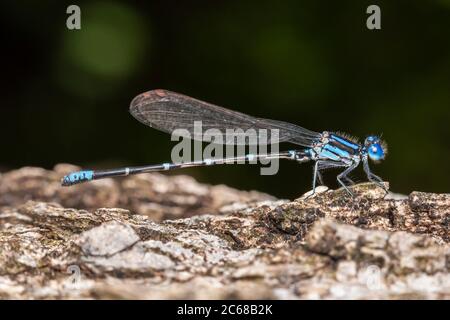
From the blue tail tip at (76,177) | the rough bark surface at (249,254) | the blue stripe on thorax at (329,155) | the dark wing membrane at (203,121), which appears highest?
the dark wing membrane at (203,121)

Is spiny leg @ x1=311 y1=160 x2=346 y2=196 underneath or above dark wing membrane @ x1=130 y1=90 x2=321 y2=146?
underneath

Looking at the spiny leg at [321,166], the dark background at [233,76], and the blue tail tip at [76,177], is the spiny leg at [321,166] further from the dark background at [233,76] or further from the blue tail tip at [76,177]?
the blue tail tip at [76,177]

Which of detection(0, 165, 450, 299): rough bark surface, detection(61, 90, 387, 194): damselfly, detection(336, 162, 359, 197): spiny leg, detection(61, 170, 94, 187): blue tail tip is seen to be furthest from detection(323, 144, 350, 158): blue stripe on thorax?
detection(61, 170, 94, 187): blue tail tip

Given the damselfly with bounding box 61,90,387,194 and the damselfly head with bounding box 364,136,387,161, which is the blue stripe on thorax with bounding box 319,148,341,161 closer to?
the damselfly with bounding box 61,90,387,194

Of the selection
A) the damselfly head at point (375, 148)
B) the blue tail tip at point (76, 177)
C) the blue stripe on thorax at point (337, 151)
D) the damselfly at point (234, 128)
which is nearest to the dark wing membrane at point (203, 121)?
the damselfly at point (234, 128)

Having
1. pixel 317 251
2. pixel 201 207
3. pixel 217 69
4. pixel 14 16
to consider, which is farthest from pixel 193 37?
pixel 317 251

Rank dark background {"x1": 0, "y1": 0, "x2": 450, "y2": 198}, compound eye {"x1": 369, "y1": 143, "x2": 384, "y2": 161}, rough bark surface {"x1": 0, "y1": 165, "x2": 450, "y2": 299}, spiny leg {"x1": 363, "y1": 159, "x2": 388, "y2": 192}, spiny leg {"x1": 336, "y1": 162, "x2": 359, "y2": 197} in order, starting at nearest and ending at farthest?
rough bark surface {"x1": 0, "y1": 165, "x2": 450, "y2": 299} → spiny leg {"x1": 336, "y1": 162, "x2": 359, "y2": 197} → spiny leg {"x1": 363, "y1": 159, "x2": 388, "y2": 192} → compound eye {"x1": 369, "y1": 143, "x2": 384, "y2": 161} → dark background {"x1": 0, "y1": 0, "x2": 450, "y2": 198}
